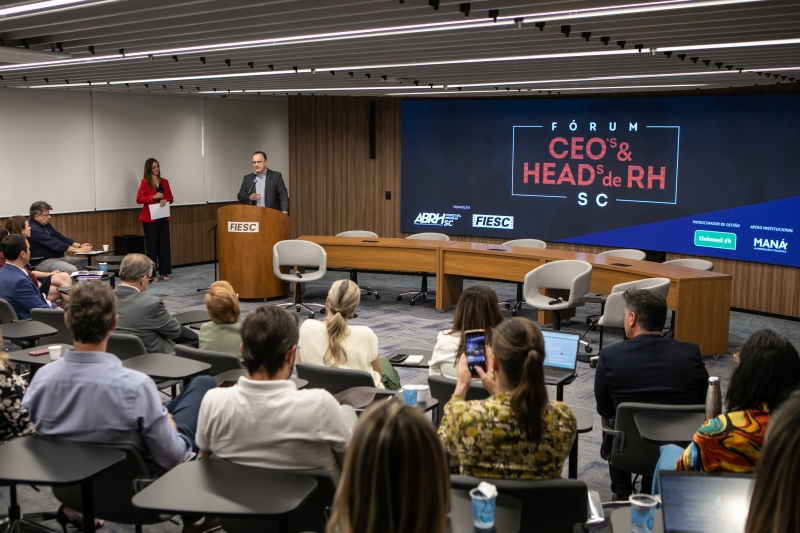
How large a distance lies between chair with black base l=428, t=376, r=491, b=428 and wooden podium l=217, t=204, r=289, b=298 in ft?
20.3

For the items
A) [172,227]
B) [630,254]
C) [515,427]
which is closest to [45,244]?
[172,227]

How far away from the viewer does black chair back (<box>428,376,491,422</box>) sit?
3779mm

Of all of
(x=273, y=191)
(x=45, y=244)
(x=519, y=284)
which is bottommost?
(x=519, y=284)

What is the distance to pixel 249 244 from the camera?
9852 millimetres

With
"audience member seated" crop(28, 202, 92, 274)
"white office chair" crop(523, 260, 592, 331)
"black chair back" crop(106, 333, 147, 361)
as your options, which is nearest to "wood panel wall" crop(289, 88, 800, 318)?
"white office chair" crop(523, 260, 592, 331)

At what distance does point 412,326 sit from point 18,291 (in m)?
4.07

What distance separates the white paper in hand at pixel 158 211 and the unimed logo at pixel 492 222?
4662 mm

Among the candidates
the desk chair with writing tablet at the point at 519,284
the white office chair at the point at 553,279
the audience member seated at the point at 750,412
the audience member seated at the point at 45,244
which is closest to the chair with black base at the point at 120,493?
the audience member seated at the point at 750,412

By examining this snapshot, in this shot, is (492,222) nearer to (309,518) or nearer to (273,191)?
(273,191)

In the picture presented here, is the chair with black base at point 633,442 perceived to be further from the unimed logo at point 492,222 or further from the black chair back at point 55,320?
the unimed logo at point 492,222

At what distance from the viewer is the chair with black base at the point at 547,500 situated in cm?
252

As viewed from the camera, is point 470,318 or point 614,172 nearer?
point 470,318

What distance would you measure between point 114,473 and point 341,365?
5.05 ft

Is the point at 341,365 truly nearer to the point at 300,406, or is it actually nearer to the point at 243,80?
the point at 300,406
